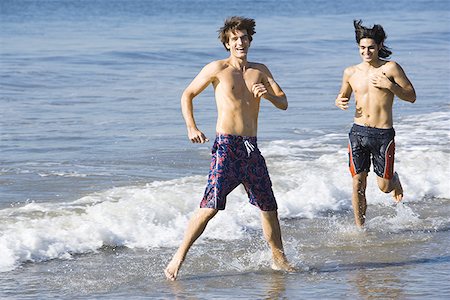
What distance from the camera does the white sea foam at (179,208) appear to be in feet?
27.3

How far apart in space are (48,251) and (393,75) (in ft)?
9.83

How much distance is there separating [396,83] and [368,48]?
0.35 meters

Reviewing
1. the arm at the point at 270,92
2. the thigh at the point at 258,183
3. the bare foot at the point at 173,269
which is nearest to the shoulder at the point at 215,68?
the arm at the point at 270,92

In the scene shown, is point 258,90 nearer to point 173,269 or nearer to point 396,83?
point 173,269

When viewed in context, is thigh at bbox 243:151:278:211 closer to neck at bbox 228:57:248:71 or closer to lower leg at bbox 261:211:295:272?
lower leg at bbox 261:211:295:272

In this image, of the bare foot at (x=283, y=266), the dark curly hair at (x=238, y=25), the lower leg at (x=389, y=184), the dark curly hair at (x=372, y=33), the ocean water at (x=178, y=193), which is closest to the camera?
the dark curly hair at (x=238, y=25)

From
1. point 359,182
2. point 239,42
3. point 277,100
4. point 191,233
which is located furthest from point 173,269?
point 359,182

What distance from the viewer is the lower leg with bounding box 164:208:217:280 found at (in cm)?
695

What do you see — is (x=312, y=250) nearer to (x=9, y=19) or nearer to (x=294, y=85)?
(x=294, y=85)

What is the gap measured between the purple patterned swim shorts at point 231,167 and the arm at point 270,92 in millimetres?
302

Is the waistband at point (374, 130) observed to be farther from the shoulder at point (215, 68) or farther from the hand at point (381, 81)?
the shoulder at point (215, 68)

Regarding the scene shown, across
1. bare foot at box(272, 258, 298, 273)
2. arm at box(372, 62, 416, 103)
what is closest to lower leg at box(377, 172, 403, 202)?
arm at box(372, 62, 416, 103)

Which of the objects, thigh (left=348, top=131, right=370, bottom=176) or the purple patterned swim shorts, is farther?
thigh (left=348, top=131, right=370, bottom=176)

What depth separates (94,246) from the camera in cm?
830
